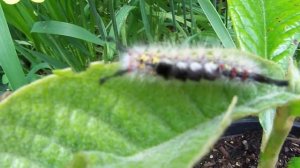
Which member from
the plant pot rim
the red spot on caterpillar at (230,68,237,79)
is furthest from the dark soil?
the red spot on caterpillar at (230,68,237,79)

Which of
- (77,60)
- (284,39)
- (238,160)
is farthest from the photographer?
(77,60)

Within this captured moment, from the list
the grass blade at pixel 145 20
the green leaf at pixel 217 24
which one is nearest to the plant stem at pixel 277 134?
the green leaf at pixel 217 24

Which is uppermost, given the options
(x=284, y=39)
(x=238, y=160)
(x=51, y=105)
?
(x=51, y=105)

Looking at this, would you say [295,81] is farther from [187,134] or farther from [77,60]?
[77,60]

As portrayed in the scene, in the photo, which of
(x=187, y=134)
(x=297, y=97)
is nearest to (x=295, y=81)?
(x=297, y=97)

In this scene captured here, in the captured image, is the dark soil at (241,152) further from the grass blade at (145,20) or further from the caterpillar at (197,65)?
the caterpillar at (197,65)

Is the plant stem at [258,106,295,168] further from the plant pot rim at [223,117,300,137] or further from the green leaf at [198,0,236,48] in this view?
the green leaf at [198,0,236,48]

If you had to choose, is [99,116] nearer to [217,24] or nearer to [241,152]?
[241,152]
